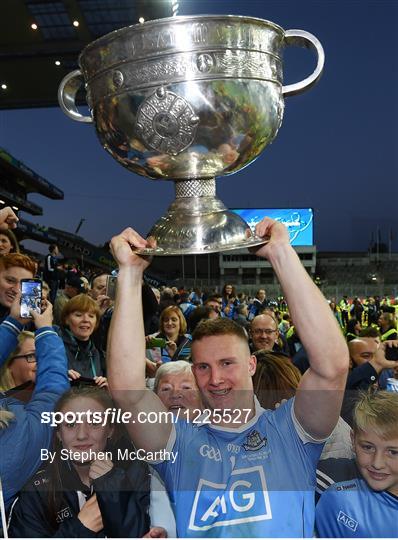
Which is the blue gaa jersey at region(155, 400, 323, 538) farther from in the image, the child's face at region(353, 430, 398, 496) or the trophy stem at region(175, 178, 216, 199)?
the trophy stem at region(175, 178, 216, 199)

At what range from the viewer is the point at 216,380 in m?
1.23

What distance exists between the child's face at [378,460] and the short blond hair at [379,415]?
0.04 feet

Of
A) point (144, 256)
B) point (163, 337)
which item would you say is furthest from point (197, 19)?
point (163, 337)

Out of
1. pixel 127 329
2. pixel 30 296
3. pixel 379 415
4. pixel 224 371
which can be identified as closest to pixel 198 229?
pixel 127 329

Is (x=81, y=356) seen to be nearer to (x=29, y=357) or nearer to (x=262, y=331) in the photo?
(x=29, y=357)

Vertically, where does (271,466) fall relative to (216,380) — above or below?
below

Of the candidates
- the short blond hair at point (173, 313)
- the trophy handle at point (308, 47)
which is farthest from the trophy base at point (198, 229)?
the short blond hair at point (173, 313)

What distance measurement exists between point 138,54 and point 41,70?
1.24 metres

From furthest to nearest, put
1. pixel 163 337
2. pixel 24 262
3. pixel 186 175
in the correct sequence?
pixel 163 337 → pixel 24 262 → pixel 186 175

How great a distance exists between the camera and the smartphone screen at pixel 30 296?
157cm

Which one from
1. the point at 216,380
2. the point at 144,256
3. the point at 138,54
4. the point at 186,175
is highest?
the point at 138,54

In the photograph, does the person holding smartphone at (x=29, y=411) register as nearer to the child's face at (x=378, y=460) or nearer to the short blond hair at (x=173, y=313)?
the child's face at (x=378, y=460)

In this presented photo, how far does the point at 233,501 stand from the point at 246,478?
50 millimetres

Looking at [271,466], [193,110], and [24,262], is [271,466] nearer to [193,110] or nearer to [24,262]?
[193,110]
